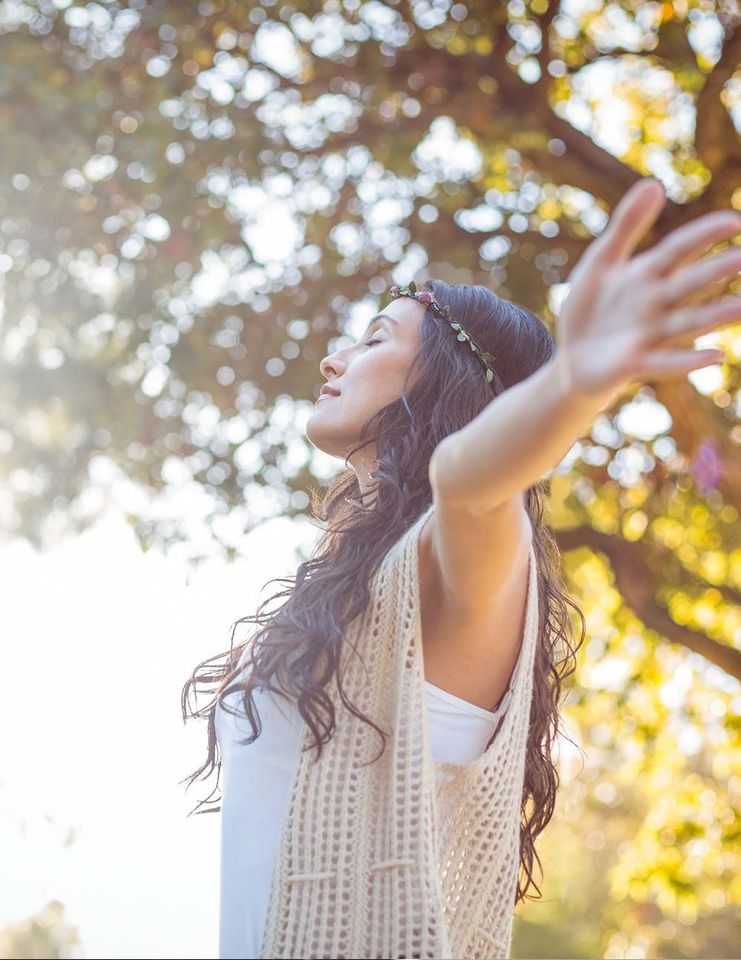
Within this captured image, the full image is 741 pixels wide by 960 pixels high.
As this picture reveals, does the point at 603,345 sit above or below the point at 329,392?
above

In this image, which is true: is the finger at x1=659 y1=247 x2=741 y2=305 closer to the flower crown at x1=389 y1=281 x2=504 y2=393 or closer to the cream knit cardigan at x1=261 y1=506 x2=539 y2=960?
the cream knit cardigan at x1=261 y1=506 x2=539 y2=960

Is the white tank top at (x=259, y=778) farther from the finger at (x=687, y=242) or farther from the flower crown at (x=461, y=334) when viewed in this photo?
the finger at (x=687, y=242)

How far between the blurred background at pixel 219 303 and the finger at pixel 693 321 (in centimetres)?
335

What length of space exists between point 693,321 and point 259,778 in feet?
3.05

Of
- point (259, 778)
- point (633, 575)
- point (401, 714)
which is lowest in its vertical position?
point (633, 575)

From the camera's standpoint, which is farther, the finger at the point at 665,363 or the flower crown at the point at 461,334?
the flower crown at the point at 461,334

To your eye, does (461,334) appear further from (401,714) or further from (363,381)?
(401,714)

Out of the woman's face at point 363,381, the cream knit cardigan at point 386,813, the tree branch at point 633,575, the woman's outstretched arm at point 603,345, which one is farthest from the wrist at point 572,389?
the tree branch at point 633,575

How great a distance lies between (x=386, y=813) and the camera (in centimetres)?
164

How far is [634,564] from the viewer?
6512 millimetres

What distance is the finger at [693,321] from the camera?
3.88 ft

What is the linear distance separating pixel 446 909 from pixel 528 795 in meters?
0.44

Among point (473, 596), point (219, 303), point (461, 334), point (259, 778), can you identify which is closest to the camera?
point (473, 596)

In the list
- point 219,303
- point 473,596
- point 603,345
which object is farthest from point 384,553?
point 219,303
